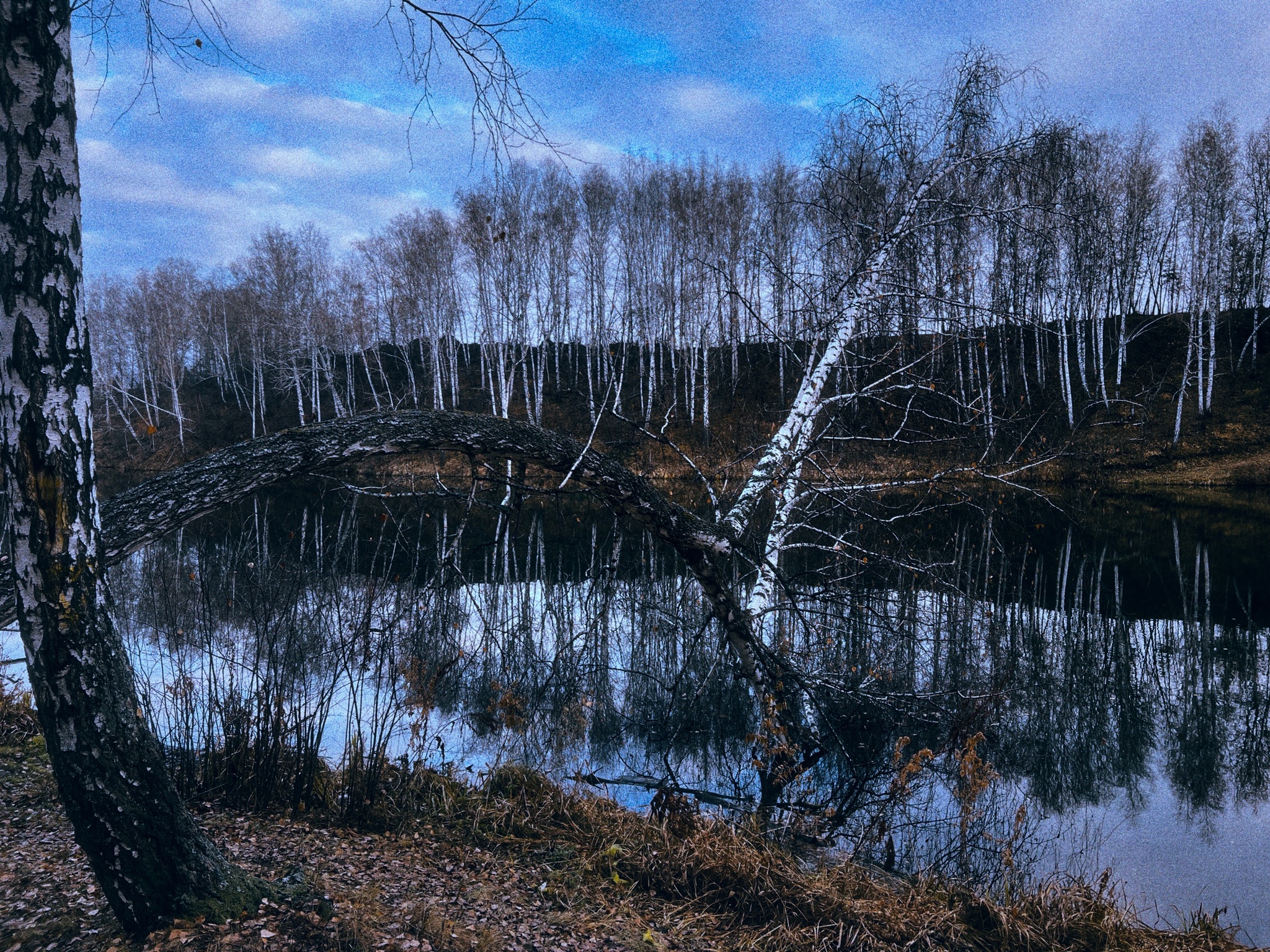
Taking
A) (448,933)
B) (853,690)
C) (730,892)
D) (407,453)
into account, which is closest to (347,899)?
(448,933)

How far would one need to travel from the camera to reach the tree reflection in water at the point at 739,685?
15.8 feet

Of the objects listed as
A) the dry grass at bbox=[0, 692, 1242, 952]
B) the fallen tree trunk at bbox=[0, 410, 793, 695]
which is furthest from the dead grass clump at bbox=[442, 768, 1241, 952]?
the fallen tree trunk at bbox=[0, 410, 793, 695]

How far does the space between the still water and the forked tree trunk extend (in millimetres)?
1145

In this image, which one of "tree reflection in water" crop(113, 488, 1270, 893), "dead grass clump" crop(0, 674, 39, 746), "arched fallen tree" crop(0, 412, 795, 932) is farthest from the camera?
"dead grass clump" crop(0, 674, 39, 746)

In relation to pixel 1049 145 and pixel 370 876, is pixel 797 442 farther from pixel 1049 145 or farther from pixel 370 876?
pixel 370 876

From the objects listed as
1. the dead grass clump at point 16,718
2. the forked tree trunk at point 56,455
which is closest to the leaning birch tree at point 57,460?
the forked tree trunk at point 56,455

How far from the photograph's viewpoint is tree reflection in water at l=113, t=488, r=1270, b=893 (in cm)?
482

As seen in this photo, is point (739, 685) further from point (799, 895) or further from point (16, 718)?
point (16, 718)

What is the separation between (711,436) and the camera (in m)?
28.0

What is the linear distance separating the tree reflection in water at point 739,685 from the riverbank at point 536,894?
0.50 m

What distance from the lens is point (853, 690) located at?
5148 millimetres

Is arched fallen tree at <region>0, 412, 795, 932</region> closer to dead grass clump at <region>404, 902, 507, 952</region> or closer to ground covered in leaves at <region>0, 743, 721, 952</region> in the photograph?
ground covered in leaves at <region>0, 743, 721, 952</region>

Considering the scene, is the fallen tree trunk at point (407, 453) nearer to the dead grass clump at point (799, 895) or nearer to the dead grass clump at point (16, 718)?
the dead grass clump at point (799, 895)

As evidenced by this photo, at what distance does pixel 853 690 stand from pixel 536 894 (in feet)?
8.99
